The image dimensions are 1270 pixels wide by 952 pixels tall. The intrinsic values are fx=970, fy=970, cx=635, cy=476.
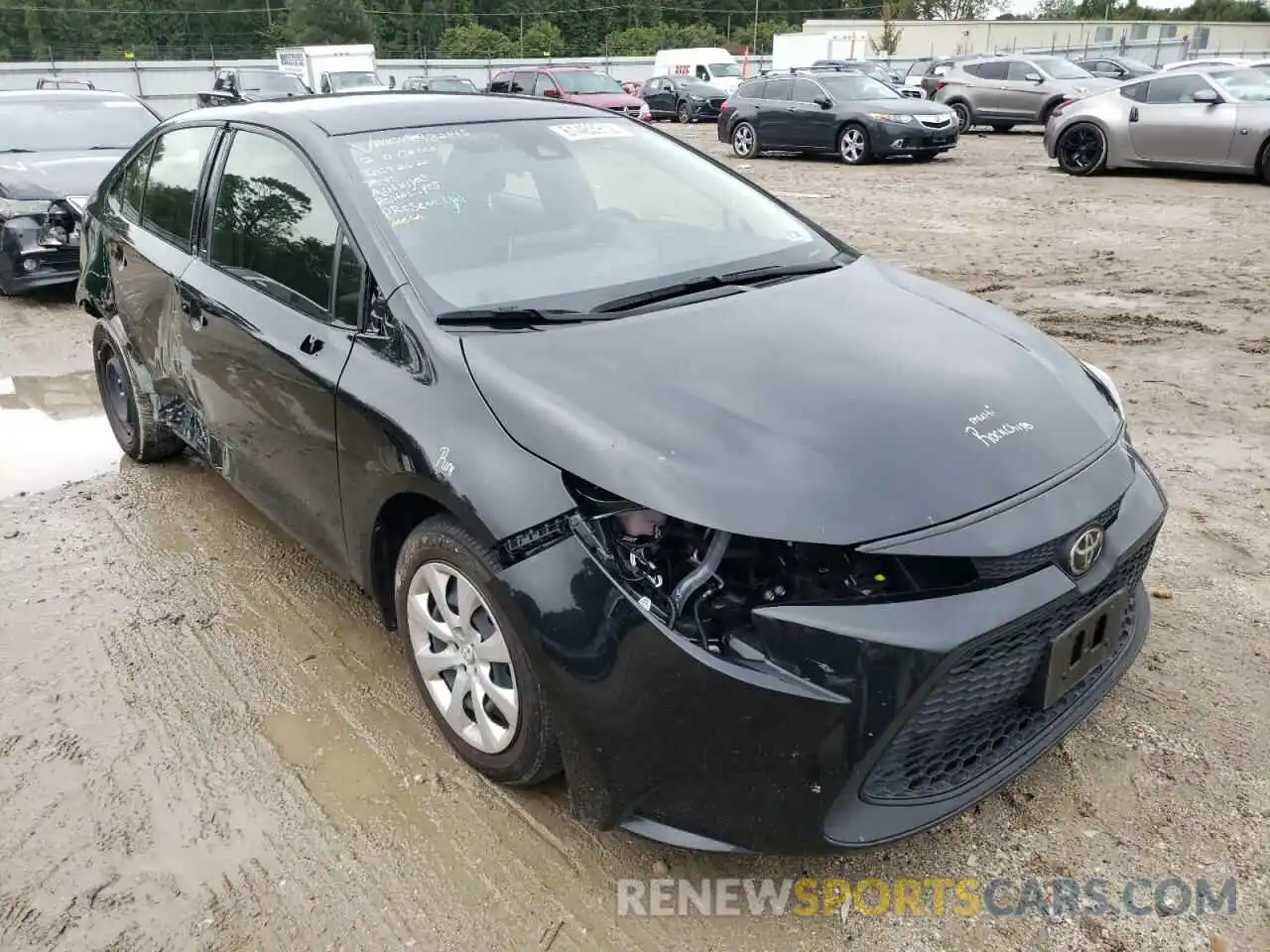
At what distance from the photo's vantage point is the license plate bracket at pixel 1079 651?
7.10 ft

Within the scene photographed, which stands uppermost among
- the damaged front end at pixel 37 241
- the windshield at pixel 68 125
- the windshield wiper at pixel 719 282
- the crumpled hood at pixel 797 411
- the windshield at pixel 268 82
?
the windshield at pixel 268 82

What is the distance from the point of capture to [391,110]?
330 centimetres

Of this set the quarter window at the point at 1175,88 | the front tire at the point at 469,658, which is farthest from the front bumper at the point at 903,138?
the front tire at the point at 469,658

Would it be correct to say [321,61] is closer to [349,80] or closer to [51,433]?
[349,80]

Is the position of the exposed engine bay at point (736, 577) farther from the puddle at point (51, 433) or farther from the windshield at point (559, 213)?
the puddle at point (51, 433)

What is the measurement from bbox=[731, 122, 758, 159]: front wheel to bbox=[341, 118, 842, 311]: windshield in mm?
14411

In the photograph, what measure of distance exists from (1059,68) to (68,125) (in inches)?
723

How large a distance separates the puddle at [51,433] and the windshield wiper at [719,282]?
3.27m

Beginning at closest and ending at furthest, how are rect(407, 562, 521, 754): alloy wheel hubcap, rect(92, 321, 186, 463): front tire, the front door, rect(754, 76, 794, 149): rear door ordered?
Answer: rect(407, 562, 521, 754): alloy wheel hubcap
rect(92, 321, 186, 463): front tire
the front door
rect(754, 76, 794, 149): rear door

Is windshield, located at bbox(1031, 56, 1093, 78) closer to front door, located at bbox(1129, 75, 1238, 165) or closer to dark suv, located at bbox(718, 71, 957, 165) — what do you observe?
dark suv, located at bbox(718, 71, 957, 165)

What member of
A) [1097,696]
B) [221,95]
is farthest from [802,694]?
[221,95]

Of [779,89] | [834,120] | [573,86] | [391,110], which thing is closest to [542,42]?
[573,86]

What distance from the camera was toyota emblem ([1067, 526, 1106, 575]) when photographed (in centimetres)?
214

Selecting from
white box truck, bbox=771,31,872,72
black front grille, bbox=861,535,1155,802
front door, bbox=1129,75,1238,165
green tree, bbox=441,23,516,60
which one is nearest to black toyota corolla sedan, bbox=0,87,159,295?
black front grille, bbox=861,535,1155,802
